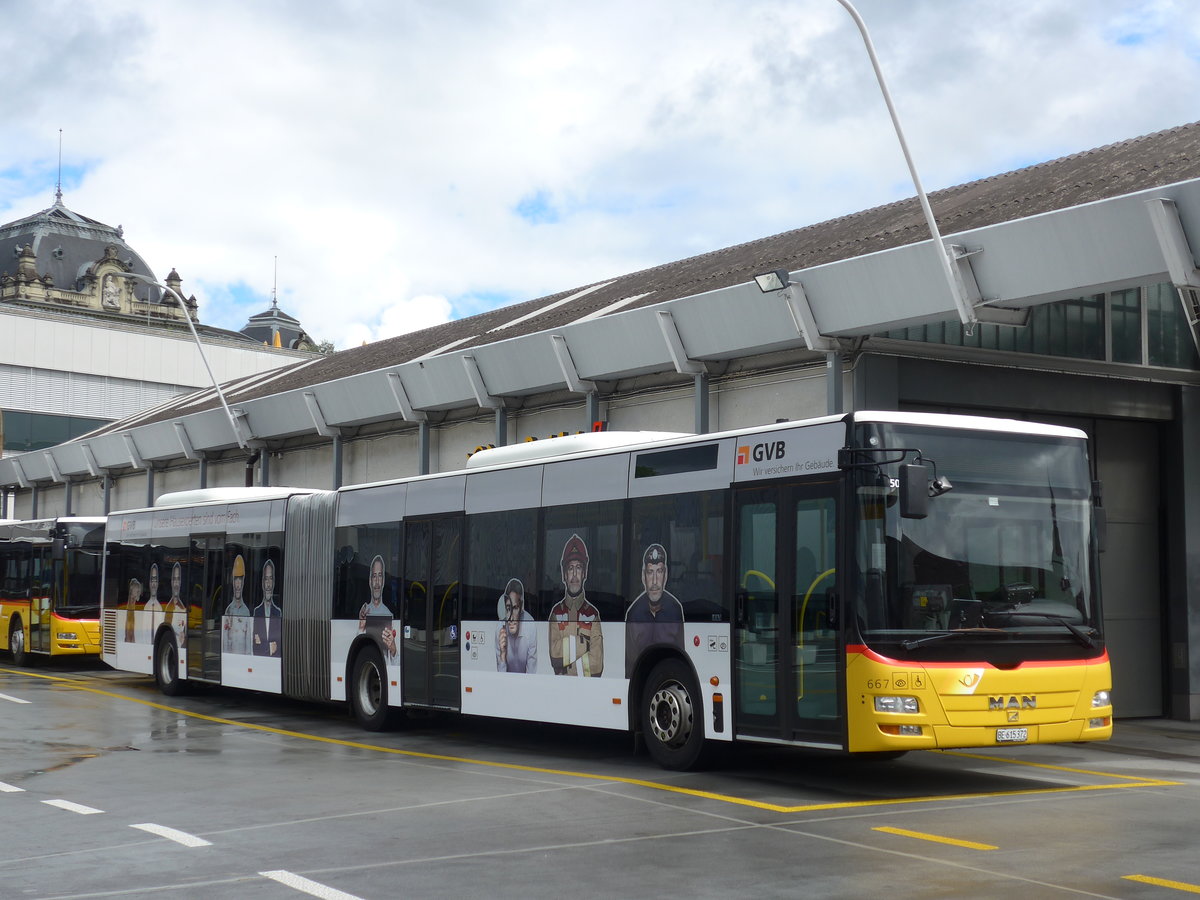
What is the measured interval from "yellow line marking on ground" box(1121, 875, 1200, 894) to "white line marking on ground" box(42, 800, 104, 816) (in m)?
7.16

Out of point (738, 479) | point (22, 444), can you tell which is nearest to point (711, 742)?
point (738, 479)

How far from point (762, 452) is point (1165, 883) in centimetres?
565

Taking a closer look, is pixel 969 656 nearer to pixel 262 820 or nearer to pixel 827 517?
pixel 827 517

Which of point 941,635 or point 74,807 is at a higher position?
point 941,635

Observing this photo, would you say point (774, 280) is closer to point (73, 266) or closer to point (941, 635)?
point (941, 635)

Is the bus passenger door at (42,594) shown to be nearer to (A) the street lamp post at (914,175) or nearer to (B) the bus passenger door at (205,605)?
(B) the bus passenger door at (205,605)

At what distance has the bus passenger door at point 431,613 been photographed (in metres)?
17.2

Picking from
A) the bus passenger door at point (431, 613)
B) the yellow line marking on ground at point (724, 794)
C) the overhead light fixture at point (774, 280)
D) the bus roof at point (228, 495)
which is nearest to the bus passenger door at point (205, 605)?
the bus roof at point (228, 495)

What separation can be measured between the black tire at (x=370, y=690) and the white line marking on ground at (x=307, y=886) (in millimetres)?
9737

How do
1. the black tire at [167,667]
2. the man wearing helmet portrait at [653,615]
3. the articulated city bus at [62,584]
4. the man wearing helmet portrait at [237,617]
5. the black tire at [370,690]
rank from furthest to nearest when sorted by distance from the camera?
1. the articulated city bus at [62,584]
2. the black tire at [167,667]
3. the man wearing helmet portrait at [237,617]
4. the black tire at [370,690]
5. the man wearing helmet portrait at [653,615]

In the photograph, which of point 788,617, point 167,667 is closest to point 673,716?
point 788,617

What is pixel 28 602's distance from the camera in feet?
103

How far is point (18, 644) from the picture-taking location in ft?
104

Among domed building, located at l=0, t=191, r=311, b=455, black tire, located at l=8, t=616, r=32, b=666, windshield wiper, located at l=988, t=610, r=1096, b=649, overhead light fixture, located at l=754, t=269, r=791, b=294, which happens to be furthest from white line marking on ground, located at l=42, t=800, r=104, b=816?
domed building, located at l=0, t=191, r=311, b=455
